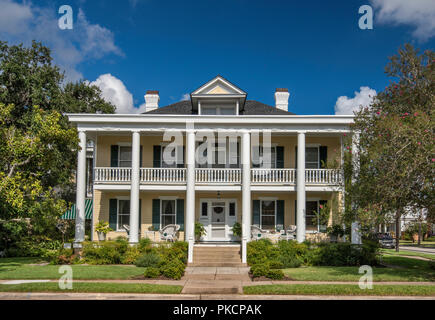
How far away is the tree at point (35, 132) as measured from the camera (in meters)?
13.6

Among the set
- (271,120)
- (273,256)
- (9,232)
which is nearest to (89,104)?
(9,232)

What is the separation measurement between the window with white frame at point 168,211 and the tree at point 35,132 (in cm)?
564

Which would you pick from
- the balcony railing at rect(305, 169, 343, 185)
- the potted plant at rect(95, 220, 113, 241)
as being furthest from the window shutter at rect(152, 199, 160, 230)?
the balcony railing at rect(305, 169, 343, 185)

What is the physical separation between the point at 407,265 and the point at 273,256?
6185 millimetres

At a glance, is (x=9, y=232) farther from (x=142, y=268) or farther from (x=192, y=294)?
(x=192, y=294)

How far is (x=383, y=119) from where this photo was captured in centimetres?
1200

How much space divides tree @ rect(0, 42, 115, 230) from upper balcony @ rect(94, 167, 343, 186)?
275cm

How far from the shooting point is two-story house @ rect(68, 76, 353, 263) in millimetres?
18516

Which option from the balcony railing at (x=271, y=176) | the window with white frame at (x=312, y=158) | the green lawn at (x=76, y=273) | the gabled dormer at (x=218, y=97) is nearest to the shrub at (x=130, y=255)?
→ the green lawn at (x=76, y=273)

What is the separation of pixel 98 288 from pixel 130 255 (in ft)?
20.1

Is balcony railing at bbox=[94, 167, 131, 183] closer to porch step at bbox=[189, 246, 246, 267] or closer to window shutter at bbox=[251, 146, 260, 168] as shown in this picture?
porch step at bbox=[189, 246, 246, 267]

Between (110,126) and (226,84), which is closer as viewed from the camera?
(110,126)

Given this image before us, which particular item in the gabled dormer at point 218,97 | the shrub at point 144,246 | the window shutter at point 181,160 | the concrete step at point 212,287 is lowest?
the concrete step at point 212,287

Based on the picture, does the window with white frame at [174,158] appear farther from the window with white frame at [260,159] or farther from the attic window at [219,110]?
the window with white frame at [260,159]
